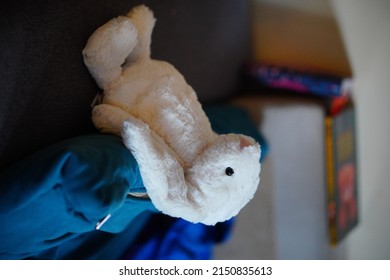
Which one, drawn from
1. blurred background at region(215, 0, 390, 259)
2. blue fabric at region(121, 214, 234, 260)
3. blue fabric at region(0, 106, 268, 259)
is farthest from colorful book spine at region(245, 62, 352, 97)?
blue fabric at region(0, 106, 268, 259)

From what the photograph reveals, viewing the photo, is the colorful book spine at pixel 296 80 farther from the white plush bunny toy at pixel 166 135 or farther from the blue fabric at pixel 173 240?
the white plush bunny toy at pixel 166 135

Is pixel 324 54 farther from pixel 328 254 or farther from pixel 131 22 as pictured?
pixel 131 22

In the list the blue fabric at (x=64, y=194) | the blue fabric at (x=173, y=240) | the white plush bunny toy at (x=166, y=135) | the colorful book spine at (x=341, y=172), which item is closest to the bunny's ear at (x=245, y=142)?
the white plush bunny toy at (x=166, y=135)

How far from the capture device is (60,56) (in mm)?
814

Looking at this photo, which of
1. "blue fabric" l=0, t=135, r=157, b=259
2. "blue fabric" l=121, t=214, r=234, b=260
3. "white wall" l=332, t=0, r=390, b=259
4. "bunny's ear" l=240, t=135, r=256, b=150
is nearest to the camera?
"blue fabric" l=0, t=135, r=157, b=259

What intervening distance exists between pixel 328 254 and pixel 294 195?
9.2 inches

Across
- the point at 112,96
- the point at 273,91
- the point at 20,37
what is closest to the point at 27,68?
the point at 20,37

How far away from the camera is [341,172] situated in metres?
1.42

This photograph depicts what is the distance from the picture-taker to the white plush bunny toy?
75 centimetres

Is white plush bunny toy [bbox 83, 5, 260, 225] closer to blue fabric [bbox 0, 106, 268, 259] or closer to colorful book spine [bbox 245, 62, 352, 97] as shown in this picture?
blue fabric [bbox 0, 106, 268, 259]

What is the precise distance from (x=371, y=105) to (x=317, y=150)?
229 mm

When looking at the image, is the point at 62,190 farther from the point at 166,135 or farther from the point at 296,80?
the point at 296,80

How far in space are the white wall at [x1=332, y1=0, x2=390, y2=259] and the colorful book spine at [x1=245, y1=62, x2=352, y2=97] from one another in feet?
0.24

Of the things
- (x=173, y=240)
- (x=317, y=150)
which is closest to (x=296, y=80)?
(x=317, y=150)
